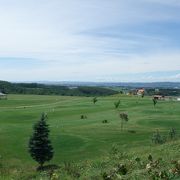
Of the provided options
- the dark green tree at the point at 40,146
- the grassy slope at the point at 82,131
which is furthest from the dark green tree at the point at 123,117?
the dark green tree at the point at 40,146

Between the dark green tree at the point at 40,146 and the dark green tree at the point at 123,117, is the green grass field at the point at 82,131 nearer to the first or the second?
the dark green tree at the point at 123,117

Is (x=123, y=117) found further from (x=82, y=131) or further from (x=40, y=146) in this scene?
(x=40, y=146)

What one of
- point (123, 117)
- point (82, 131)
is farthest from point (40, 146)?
point (123, 117)

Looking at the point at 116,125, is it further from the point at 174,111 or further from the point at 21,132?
the point at 174,111

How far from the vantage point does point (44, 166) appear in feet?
176

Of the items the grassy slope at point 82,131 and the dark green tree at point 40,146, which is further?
the grassy slope at point 82,131

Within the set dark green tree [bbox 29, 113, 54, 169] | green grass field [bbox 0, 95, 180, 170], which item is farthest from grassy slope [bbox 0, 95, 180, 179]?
dark green tree [bbox 29, 113, 54, 169]

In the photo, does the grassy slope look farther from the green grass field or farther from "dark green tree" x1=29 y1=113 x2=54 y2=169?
"dark green tree" x1=29 y1=113 x2=54 y2=169

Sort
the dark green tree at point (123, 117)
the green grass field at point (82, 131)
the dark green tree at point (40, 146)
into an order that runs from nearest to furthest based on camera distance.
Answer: the dark green tree at point (40, 146), the green grass field at point (82, 131), the dark green tree at point (123, 117)

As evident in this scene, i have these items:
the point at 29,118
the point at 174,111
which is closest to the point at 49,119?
the point at 29,118

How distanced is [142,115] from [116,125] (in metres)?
21.0

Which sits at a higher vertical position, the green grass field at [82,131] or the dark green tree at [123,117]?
the dark green tree at [123,117]

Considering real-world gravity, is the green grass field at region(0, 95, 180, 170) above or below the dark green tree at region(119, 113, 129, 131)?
below

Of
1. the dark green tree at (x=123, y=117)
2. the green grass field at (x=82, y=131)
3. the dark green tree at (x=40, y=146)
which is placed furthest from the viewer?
the dark green tree at (x=123, y=117)
